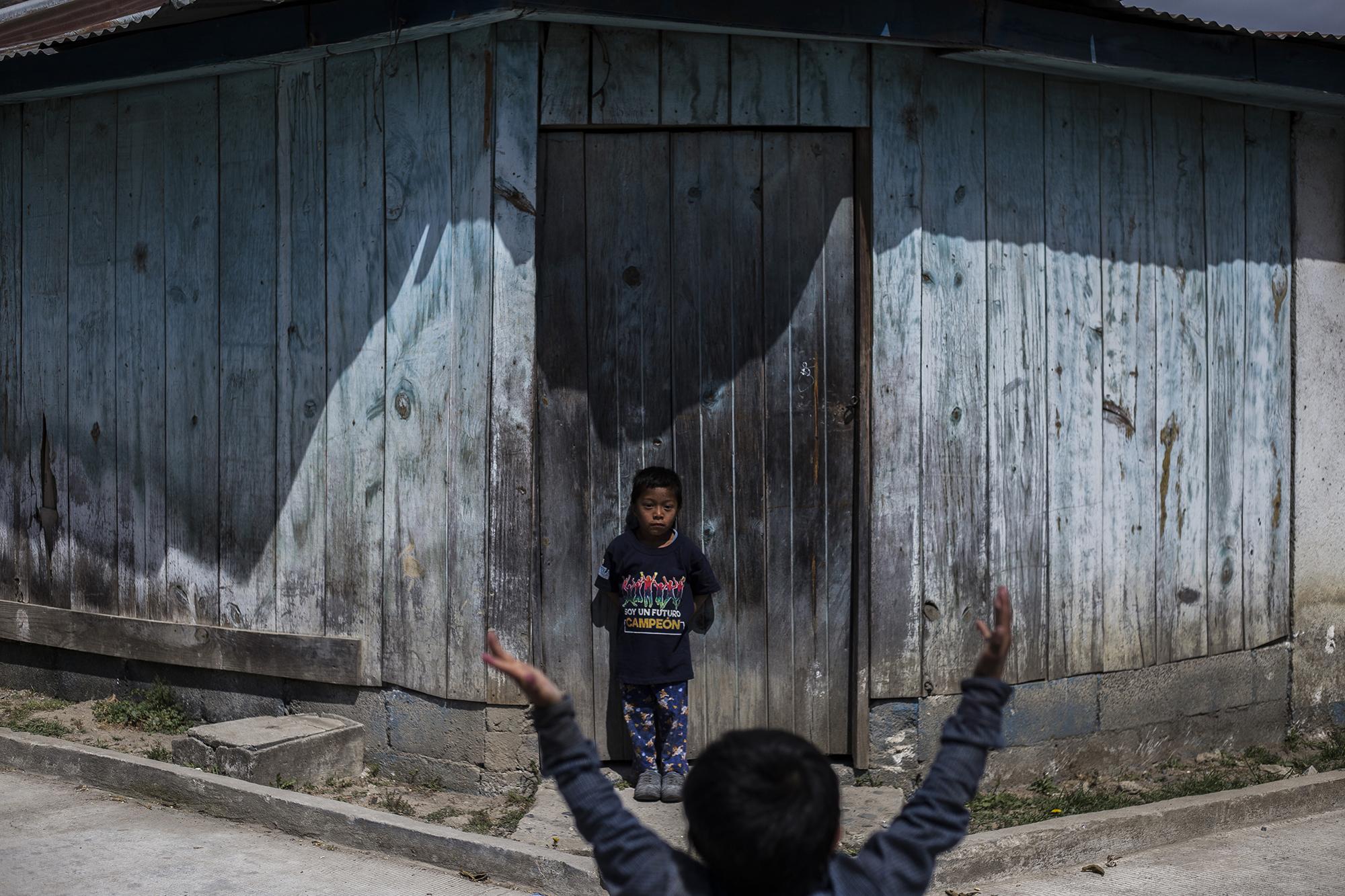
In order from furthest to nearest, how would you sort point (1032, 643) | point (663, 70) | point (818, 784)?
point (1032, 643) → point (663, 70) → point (818, 784)

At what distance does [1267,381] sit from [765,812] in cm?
512

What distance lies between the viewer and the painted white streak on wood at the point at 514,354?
4902 millimetres

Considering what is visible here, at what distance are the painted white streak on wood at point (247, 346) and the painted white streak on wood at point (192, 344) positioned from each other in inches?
2.2

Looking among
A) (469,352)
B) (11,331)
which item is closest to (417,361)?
(469,352)

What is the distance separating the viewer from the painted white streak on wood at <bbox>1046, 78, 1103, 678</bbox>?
17.9 ft

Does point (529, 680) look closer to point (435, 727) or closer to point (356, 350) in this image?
point (435, 727)

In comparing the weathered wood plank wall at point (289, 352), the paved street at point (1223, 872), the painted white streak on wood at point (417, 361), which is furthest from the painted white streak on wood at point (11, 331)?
the paved street at point (1223, 872)

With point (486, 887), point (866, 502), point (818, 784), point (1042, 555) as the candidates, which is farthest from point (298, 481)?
point (818, 784)

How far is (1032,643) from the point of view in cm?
543

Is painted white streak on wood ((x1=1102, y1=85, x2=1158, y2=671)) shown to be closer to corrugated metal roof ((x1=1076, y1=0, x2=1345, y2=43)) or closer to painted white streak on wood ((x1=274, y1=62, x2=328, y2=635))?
corrugated metal roof ((x1=1076, y1=0, x2=1345, y2=43))

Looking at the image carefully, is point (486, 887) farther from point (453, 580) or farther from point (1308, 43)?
point (1308, 43)

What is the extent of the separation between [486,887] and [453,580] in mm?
1270

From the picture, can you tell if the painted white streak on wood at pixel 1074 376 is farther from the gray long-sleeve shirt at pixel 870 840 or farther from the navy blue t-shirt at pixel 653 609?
the gray long-sleeve shirt at pixel 870 840

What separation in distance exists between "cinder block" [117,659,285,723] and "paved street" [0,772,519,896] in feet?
2.65
